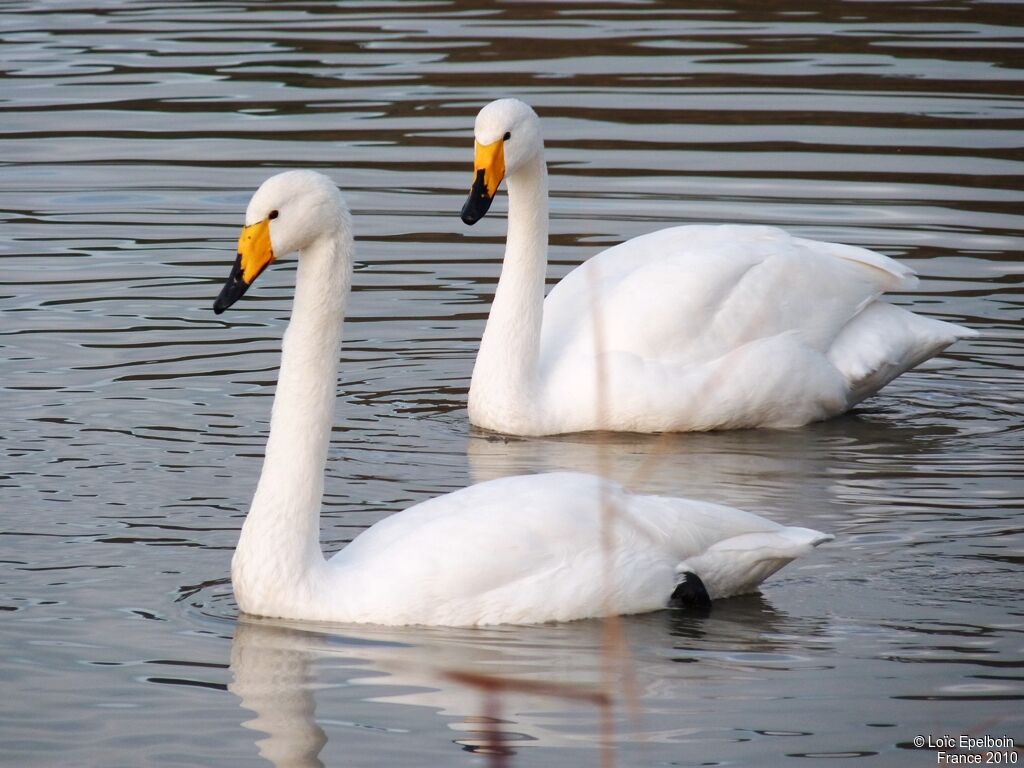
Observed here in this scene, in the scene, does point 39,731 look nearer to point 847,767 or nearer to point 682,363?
point 847,767

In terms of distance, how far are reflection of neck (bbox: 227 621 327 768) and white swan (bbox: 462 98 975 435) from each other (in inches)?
130

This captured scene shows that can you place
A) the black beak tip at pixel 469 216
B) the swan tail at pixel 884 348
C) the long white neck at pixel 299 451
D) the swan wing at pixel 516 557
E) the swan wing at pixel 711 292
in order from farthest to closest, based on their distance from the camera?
the swan tail at pixel 884 348
the swan wing at pixel 711 292
the black beak tip at pixel 469 216
the long white neck at pixel 299 451
the swan wing at pixel 516 557

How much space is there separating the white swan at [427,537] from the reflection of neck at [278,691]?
162 mm

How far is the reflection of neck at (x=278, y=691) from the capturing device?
252 inches

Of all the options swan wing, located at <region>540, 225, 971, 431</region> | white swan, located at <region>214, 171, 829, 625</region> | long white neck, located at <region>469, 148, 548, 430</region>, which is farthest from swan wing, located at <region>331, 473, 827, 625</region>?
long white neck, located at <region>469, 148, 548, 430</region>

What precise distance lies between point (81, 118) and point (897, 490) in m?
10.2

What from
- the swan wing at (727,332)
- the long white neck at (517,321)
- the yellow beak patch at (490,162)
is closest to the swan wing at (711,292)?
the swan wing at (727,332)

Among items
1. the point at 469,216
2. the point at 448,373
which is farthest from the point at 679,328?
the point at 448,373

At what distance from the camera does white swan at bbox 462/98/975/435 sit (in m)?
10.4

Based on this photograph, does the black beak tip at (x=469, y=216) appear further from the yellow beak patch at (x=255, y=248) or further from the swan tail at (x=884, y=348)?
the yellow beak patch at (x=255, y=248)

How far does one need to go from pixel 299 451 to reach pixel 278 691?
3.43ft

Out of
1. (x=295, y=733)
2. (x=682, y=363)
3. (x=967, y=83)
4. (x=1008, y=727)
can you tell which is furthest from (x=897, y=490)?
(x=967, y=83)

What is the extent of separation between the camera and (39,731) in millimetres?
6539

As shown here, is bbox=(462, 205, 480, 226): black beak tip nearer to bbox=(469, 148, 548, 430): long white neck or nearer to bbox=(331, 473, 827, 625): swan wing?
bbox=(469, 148, 548, 430): long white neck
